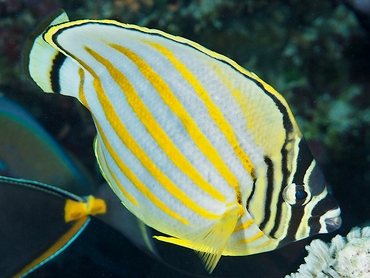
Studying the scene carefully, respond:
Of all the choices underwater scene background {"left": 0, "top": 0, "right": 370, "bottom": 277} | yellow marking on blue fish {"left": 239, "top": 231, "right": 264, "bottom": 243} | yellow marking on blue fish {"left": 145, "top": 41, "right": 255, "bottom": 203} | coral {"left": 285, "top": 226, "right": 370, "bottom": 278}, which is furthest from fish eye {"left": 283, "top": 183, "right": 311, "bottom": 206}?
underwater scene background {"left": 0, "top": 0, "right": 370, "bottom": 277}

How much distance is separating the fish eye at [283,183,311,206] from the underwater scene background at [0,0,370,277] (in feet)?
3.64

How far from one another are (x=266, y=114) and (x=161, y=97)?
409 millimetres

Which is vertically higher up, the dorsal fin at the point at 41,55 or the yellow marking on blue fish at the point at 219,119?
the dorsal fin at the point at 41,55

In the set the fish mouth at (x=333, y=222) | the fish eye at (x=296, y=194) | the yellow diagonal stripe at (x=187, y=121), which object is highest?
the yellow diagonal stripe at (x=187, y=121)

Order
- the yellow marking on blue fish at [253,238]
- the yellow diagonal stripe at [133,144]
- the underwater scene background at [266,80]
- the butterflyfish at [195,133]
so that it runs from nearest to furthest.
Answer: the butterflyfish at [195,133] → the yellow diagonal stripe at [133,144] → the yellow marking on blue fish at [253,238] → the underwater scene background at [266,80]

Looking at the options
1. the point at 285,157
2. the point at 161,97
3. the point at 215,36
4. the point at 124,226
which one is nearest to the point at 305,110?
the point at 215,36

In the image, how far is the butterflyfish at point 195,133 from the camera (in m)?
1.02

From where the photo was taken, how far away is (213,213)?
1122mm

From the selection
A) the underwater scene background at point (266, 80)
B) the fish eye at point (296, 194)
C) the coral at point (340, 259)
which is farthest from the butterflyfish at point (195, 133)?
the underwater scene background at point (266, 80)

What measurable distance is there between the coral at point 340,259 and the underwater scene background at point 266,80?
404 millimetres

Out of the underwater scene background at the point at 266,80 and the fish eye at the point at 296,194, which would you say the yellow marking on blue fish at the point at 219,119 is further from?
the underwater scene background at the point at 266,80

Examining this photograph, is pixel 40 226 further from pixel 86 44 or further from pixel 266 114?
pixel 266 114

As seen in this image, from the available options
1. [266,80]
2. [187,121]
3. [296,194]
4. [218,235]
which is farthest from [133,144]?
[266,80]

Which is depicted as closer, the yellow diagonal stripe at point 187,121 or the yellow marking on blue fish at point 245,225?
the yellow diagonal stripe at point 187,121
